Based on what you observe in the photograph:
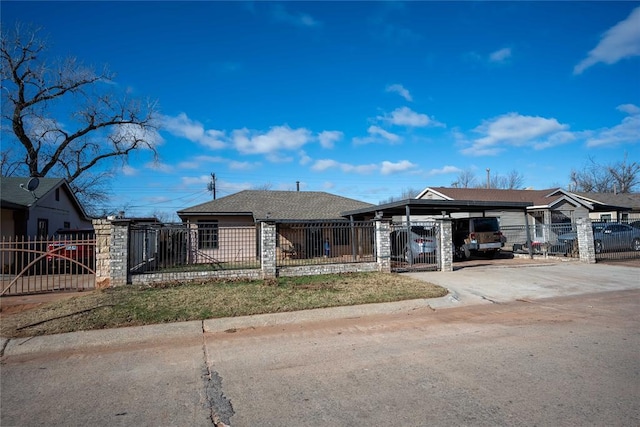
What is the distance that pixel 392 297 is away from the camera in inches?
344

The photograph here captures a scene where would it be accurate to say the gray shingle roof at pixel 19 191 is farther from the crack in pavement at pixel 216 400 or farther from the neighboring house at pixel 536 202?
the neighboring house at pixel 536 202

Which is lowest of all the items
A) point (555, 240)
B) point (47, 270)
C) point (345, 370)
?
point (345, 370)

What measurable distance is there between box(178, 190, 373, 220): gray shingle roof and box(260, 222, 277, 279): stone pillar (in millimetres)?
7930

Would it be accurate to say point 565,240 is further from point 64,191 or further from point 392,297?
point 64,191

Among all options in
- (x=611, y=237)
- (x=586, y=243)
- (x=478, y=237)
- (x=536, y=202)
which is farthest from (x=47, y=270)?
(x=536, y=202)

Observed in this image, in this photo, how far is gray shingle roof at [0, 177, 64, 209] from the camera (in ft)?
54.7

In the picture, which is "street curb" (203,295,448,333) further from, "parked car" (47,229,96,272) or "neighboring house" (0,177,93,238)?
"neighboring house" (0,177,93,238)

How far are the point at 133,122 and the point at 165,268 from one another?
23.2m

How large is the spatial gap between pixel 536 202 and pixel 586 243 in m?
14.0

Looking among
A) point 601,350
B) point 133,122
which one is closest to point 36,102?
point 133,122

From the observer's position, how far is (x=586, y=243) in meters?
15.7

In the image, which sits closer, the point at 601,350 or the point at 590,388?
the point at 590,388

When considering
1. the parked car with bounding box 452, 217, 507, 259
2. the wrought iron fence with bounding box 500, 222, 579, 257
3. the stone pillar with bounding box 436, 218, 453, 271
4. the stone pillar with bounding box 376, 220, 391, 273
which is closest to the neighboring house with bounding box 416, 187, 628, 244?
the wrought iron fence with bounding box 500, 222, 579, 257

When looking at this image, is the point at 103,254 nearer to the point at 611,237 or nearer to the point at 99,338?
the point at 99,338
